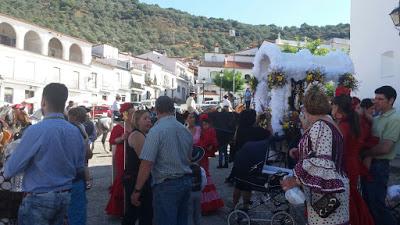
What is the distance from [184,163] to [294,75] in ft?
31.8

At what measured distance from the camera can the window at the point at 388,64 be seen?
15961mm

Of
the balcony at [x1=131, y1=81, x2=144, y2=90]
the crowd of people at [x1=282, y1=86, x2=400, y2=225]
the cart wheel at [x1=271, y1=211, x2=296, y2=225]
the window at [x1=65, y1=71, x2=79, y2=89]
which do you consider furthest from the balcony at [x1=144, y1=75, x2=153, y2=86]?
the crowd of people at [x1=282, y1=86, x2=400, y2=225]

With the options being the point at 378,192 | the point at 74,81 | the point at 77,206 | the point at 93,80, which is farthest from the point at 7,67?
the point at 378,192

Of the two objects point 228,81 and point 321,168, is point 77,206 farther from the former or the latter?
point 228,81

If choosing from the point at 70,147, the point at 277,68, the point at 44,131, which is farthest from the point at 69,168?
the point at 277,68

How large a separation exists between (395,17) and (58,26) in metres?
89.1

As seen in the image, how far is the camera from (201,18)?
15975cm

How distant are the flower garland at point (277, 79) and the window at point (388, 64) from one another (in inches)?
192

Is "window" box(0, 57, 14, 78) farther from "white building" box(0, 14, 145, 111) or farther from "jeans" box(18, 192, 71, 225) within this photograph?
"jeans" box(18, 192, 71, 225)

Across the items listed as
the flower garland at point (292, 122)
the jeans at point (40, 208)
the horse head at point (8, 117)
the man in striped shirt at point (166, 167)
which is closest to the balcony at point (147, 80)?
the flower garland at point (292, 122)

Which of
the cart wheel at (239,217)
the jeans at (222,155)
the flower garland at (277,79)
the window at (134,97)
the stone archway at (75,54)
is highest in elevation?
the stone archway at (75,54)

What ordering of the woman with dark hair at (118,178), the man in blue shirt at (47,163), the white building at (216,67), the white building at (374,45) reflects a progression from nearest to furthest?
the man in blue shirt at (47,163) → the woman with dark hair at (118,178) → the white building at (374,45) → the white building at (216,67)

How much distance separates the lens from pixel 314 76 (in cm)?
1351

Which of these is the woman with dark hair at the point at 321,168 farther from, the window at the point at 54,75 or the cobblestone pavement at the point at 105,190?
the window at the point at 54,75
